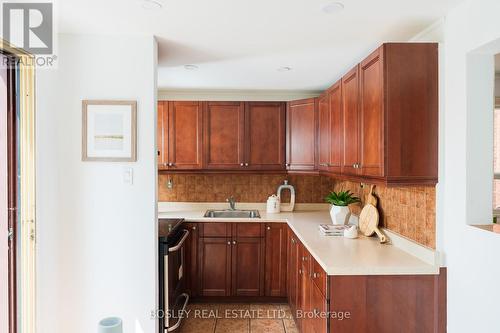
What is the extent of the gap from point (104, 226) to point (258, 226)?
165 cm

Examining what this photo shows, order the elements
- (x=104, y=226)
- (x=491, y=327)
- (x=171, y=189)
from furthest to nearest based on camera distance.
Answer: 1. (x=171, y=189)
2. (x=104, y=226)
3. (x=491, y=327)

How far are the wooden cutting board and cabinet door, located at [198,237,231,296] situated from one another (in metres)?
1.39

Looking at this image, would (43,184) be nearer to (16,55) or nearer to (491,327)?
(16,55)

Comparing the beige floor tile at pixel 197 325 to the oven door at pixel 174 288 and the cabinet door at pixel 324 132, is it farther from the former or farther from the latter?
the cabinet door at pixel 324 132

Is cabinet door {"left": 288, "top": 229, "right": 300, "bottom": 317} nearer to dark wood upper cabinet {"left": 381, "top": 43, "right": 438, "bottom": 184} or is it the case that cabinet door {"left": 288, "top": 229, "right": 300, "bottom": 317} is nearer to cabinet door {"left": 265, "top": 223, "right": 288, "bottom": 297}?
cabinet door {"left": 265, "top": 223, "right": 288, "bottom": 297}

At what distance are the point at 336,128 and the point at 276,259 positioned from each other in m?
1.56

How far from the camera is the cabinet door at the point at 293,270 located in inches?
117

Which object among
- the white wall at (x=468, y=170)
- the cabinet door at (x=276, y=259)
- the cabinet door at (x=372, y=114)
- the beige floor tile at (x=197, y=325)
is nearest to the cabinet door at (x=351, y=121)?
the cabinet door at (x=372, y=114)

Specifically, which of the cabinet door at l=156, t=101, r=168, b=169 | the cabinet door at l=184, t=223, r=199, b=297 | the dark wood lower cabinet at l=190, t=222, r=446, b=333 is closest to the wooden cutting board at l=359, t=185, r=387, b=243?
the dark wood lower cabinet at l=190, t=222, r=446, b=333

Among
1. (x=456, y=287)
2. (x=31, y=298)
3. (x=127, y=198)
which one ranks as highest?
(x=127, y=198)

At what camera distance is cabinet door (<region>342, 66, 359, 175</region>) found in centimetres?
235

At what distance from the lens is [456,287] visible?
1874 mm

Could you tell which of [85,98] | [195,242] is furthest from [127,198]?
[195,242]

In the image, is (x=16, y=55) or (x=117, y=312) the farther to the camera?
(x=117, y=312)
